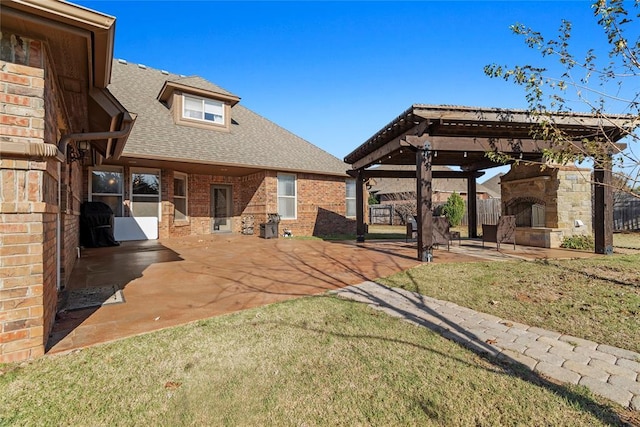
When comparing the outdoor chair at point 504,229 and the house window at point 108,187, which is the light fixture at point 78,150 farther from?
the outdoor chair at point 504,229

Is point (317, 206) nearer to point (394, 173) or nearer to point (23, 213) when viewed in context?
point (394, 173)

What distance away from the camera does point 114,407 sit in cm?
195

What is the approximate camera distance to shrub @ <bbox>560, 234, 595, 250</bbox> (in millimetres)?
8086

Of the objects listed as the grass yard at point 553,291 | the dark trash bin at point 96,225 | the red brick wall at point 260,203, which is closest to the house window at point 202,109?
the red brick wall at point 260,203

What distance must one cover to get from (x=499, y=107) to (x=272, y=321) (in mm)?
6447

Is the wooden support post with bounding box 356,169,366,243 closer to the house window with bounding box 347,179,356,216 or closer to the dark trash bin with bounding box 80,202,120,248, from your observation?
the house window with bounding box 347,179,356,216

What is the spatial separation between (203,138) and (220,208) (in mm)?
3385

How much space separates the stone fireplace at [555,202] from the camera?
8.39m

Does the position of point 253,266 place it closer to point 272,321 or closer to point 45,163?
point 272,321

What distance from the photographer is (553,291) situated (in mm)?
4332

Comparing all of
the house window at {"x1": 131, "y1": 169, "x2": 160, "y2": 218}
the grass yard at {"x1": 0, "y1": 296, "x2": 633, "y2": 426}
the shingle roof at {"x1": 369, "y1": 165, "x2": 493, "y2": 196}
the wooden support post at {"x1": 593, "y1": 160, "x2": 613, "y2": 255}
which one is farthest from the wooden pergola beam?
the shingle roof at {"x1": 369, "y1": 165, "x2": 493, "y2": 196}

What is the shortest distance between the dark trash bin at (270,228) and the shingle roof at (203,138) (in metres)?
2.18

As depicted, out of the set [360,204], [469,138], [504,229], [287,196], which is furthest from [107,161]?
[504,229]

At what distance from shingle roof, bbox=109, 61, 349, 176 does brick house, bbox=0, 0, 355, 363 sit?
0.07 metres
